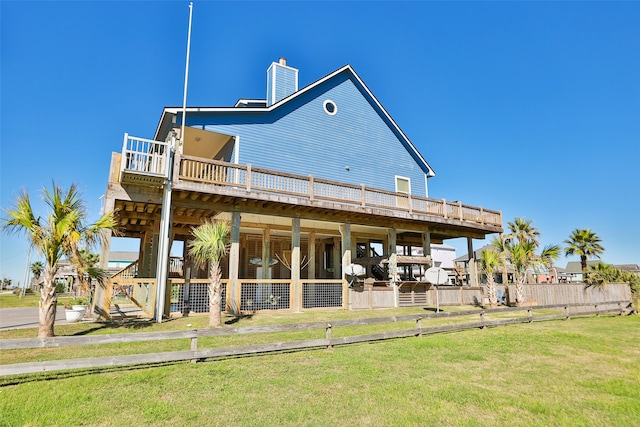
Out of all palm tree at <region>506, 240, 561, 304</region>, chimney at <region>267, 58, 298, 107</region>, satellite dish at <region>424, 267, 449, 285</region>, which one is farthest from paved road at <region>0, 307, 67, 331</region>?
palm tree at <region>506, 240, 561, 304</region>

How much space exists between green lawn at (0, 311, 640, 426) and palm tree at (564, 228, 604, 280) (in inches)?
1036

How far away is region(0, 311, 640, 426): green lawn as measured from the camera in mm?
3861

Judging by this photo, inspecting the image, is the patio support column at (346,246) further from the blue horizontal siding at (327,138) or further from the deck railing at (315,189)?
the blue horizontal siding at (327,138)

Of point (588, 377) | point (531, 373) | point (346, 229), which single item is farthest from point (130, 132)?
point (588, 377)

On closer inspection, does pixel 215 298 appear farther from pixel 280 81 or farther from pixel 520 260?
pixel 520 260

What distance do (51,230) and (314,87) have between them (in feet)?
44.5

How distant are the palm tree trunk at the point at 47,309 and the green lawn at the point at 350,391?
908mm

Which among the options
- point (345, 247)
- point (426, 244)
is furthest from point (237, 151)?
point (426, 244)

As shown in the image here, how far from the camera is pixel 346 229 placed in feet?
50.5

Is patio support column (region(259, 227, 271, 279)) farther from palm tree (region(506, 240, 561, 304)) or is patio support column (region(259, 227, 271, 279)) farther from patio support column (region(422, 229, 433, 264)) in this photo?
palm tree (region(506, 240, 561, 304))

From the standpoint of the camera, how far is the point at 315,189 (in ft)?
46.9

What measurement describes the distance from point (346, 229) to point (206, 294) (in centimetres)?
673

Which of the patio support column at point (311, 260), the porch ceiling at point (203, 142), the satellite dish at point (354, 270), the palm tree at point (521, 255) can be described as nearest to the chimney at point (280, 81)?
the porch ceiling at point (203, 142)

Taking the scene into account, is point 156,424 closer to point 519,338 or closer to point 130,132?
point 519,338
